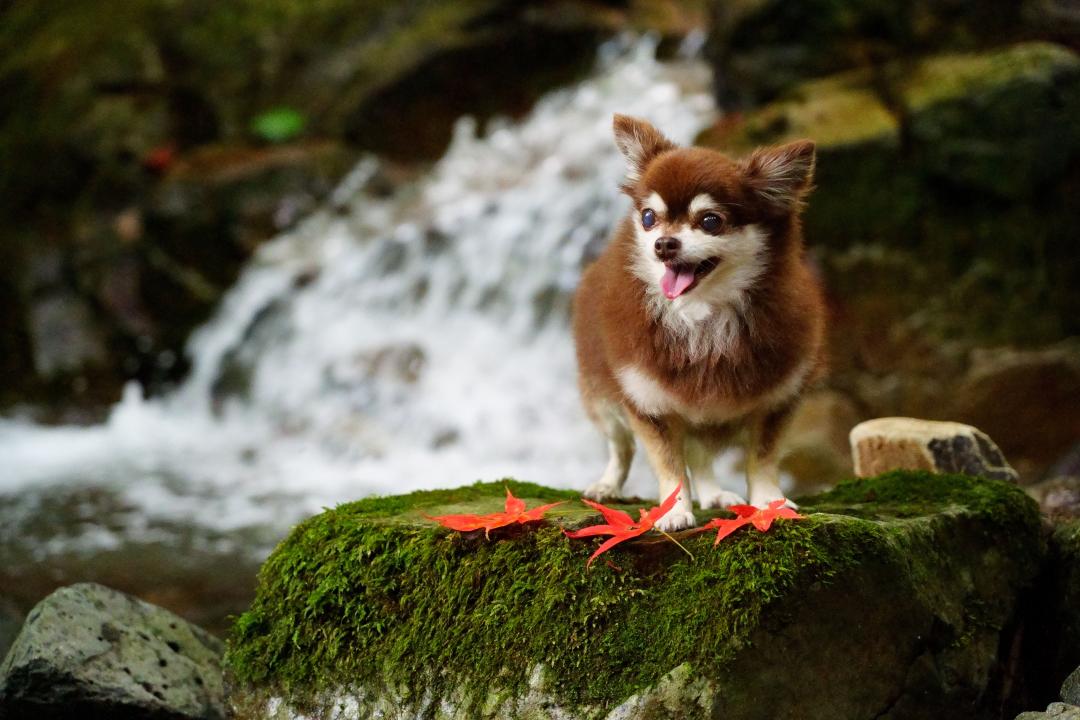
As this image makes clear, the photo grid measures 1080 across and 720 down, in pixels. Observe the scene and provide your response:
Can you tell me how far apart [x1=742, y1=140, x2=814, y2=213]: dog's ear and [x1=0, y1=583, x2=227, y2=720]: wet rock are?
2.68 m

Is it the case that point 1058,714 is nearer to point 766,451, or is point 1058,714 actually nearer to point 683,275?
point 766,451

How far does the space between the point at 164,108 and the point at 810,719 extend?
12.3 m

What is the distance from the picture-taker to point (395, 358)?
10406 millimetres

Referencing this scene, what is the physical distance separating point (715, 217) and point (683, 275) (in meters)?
0.22

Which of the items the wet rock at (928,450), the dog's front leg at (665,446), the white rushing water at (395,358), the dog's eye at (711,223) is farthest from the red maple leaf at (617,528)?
the white rushing water at (395,358)

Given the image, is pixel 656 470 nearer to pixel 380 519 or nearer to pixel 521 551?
pixel 521 551

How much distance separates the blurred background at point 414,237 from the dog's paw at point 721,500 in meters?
2.26

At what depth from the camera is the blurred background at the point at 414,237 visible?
8594 mm

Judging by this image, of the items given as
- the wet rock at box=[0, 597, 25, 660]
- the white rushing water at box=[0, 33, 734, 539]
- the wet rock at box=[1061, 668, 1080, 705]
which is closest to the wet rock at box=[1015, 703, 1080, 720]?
the wet rock at box=[1061, 668, 1080, 705]

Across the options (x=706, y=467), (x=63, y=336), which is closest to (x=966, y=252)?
(x=706, y=467)

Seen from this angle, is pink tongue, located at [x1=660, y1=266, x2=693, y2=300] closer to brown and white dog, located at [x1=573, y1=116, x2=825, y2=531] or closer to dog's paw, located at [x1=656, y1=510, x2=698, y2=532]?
brown and white dog, located at [x1=573, y1=116, x2=825, y2=531]

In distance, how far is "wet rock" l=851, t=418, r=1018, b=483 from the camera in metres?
4.99

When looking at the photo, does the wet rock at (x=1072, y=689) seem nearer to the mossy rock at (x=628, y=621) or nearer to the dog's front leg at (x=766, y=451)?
the mossy rock at (x=628, y=621)

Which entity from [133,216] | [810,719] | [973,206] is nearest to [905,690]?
[810,719]
